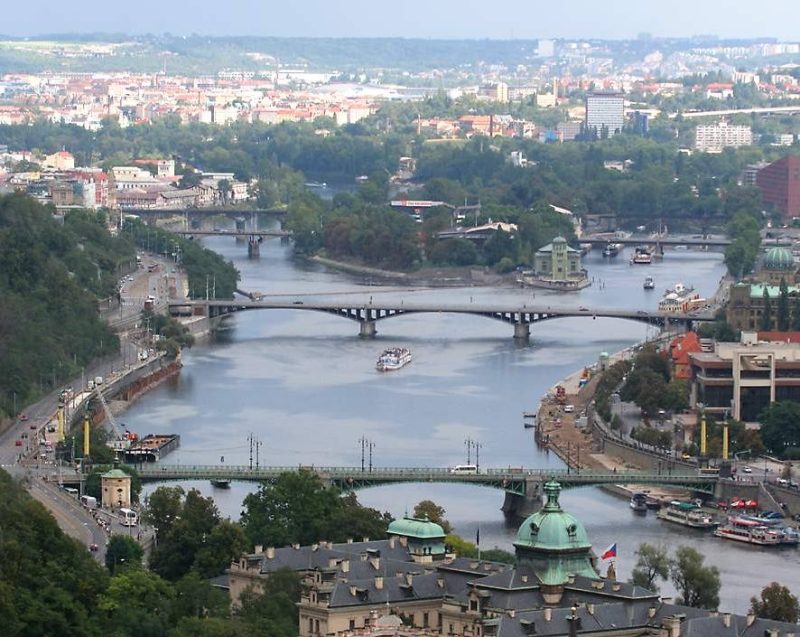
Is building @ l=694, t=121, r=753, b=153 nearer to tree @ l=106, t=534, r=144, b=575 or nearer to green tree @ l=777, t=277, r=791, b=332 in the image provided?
green tree @ l=777, t=277, r=791, b=332

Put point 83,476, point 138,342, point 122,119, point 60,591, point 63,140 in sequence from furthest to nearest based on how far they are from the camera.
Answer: point 122,119 → point 63,140 → point 138,342 → point 83,476 → point 60,591

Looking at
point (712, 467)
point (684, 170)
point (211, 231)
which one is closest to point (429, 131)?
point (684, 170)

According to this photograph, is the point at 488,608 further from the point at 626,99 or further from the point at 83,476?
the point at 626,99

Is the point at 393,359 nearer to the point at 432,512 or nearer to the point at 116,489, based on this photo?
the point at 116,489

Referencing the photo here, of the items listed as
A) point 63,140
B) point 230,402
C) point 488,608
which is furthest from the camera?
point 63,140

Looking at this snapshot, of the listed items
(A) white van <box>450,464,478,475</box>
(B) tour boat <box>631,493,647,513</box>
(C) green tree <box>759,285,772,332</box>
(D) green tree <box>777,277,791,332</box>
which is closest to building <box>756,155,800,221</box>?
(D) green tree <box>777,277,791,332</box>

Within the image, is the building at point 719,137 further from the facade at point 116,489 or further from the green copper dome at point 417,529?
the green copper dome at point 417,529
